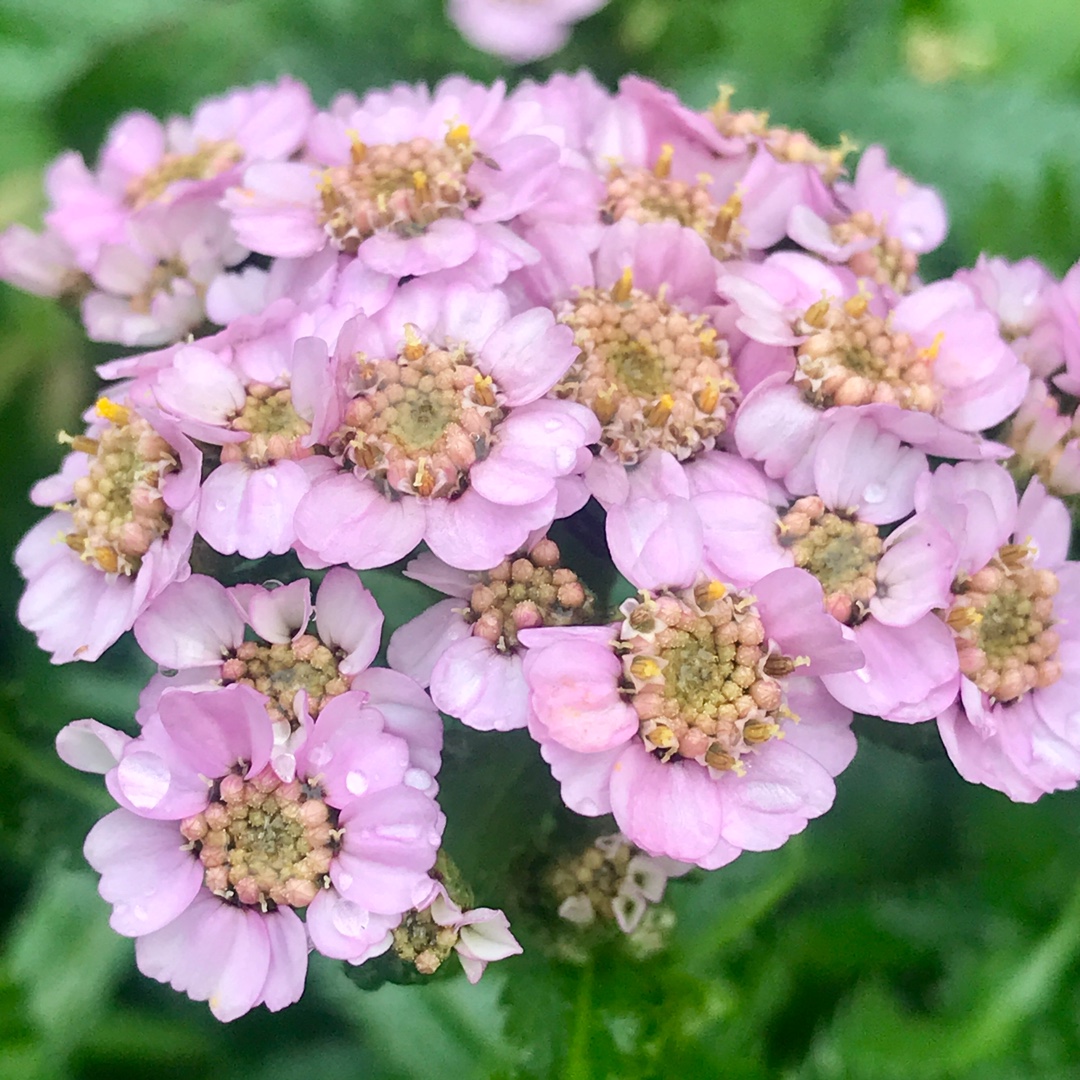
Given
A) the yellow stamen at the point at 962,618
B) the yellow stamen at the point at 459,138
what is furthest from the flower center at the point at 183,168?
the yellow stamen at the point at 962,618

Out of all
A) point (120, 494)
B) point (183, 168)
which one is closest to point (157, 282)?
point (183, 168)

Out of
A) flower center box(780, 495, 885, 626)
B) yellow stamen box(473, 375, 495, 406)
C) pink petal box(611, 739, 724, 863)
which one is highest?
yellow stamen box(473, 375, 495, 406)

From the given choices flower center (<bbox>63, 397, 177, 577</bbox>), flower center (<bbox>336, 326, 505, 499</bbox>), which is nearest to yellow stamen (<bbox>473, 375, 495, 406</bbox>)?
flower center (<bbox>336, 326, 505, 499</bbox>)

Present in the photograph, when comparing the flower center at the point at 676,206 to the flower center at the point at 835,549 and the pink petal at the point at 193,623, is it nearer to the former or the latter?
the flower center at the point at 835,549

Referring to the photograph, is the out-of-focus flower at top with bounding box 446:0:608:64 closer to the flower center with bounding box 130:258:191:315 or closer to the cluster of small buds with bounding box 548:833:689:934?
the flower center with bounding box 130:258:191:315

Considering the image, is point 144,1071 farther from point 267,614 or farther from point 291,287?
point 291,287
